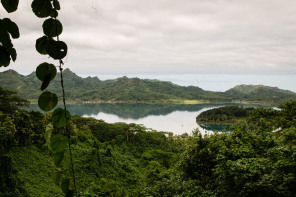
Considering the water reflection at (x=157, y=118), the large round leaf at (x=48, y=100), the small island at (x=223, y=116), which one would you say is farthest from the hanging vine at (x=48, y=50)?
the small island at (x=223, y=116)

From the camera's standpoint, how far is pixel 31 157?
16.2m

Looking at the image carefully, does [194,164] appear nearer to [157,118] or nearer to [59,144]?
[59,144]

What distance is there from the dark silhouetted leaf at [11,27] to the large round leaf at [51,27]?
0.18m

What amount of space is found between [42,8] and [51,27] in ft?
0.29

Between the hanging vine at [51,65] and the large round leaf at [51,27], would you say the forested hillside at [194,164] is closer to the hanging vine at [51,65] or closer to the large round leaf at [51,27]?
the hanging vine at [51,65]

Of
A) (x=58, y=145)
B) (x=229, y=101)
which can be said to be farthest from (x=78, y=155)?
(x=229, y=101)

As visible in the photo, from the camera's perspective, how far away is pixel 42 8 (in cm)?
83

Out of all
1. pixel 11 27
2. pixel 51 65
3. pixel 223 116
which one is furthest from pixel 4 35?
pixel 223 116

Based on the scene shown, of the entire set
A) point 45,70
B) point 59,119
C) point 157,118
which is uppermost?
point 45,70

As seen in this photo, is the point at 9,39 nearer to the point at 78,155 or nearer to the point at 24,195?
the point at 24,195

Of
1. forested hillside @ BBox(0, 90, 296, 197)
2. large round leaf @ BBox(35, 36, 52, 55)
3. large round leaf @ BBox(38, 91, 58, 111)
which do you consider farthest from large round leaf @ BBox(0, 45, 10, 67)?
forested hillside @ BBox(0, 90, 296, 197)

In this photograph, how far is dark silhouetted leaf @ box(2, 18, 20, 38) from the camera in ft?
2.76

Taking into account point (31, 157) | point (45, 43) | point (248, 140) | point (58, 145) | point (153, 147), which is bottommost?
point (153, 147)

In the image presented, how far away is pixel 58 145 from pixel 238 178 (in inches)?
215
